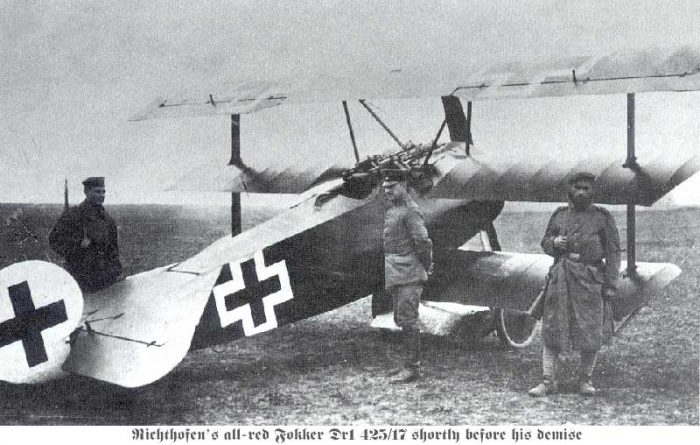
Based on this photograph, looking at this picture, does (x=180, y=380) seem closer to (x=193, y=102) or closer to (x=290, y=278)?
(x=290, y=278)

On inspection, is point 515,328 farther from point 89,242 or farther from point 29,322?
point 29,322

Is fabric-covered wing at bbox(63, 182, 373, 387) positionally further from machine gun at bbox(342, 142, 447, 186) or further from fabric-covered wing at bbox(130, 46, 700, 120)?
fabric-covered wing at bbox(130, 46, 700, 120)

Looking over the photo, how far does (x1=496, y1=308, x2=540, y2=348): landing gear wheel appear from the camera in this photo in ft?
18.1

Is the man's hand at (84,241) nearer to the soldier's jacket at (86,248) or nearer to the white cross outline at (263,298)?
the soldier's jacket at (86,248)

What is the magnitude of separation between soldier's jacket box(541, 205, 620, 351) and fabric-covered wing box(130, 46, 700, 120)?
2.57 ft

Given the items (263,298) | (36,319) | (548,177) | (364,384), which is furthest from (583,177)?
(36,319)

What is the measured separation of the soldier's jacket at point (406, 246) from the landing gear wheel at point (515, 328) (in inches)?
47.0

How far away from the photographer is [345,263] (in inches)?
190

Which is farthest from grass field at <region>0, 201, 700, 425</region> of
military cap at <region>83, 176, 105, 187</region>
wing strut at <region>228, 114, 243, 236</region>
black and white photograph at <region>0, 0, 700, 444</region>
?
military cap at <region>83, 176, 105, 187</region>

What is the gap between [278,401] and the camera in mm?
4367

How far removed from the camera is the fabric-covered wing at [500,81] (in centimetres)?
418

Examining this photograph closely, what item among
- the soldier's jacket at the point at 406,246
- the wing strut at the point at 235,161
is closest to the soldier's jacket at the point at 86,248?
the wing strut at the point at 235,161

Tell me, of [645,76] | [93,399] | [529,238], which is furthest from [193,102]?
[529,238]

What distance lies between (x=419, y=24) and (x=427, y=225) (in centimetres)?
151
